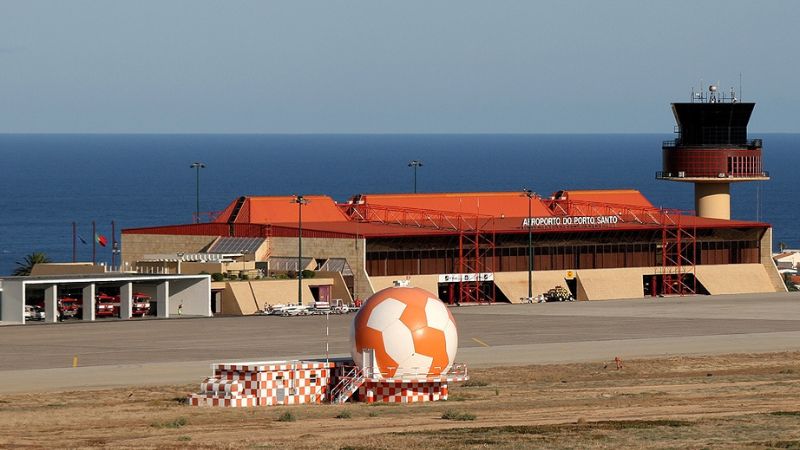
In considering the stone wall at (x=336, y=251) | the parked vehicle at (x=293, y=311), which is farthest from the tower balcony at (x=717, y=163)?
the parked vehicle at (x=293, y=311)

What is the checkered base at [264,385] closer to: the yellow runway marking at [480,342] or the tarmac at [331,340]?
the tarmac at [331,340]

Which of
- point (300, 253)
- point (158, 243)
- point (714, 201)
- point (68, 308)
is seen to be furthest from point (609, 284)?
point (68, 308)

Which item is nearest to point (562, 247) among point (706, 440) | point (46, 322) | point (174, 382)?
point (46, 322)

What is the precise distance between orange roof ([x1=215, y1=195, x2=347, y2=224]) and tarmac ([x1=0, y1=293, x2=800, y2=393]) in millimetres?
Answer: 18170

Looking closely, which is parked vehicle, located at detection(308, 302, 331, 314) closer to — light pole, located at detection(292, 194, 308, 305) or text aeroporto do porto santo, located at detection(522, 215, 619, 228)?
light pole, located at detection(292, 194, 308, 305)

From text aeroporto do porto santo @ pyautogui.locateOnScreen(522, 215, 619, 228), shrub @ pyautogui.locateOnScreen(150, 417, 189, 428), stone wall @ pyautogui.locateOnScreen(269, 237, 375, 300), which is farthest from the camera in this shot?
text aeroporto do porto santo @ pyautogui.locateOnScreen(522, 215, 619, 228)

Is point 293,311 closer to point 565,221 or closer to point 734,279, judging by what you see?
point 565,221

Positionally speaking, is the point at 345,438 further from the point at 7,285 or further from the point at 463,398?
the point at 7,285

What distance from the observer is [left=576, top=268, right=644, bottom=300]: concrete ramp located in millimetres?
120562

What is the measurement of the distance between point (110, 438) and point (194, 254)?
70.8m

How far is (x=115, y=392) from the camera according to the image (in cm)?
6106

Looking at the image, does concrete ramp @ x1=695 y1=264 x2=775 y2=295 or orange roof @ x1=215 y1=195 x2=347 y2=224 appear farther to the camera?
concrete ramp @ x1=695 y1=264 x2=775 y2=295

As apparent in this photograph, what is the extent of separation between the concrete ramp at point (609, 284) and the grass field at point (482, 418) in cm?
5279

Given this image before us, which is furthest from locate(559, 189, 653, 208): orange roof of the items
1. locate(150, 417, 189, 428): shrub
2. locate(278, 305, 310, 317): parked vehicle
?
locate(150, 417, 189, 428): shrub
